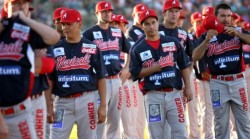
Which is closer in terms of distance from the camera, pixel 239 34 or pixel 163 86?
pixel 163 86

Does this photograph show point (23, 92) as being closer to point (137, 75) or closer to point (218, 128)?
point (137, 75)

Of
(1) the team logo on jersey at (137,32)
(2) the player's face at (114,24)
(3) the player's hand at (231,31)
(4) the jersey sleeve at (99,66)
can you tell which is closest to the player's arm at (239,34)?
(3) the player's hand at (231,31)

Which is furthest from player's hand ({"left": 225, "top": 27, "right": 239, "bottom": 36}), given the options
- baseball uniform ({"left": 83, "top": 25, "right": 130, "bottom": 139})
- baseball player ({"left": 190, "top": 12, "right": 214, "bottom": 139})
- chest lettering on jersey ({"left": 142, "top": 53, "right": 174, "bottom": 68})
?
baseball player ({"left": 190, "top": 12, "right": 214, "bottom": 139})

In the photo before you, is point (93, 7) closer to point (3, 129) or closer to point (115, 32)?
point (115, 32)

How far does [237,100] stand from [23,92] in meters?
4.50

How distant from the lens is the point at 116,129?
11.9m

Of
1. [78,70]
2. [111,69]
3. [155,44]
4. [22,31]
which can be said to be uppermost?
[22,31]

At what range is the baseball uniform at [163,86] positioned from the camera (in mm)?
10031

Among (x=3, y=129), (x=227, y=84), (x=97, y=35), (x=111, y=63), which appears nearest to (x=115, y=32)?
(x=97, y=35)

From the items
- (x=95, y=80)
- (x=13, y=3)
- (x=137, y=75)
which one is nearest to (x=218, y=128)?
(x=137, y=75)

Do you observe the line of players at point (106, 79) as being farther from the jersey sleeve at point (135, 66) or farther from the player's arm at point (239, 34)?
the player's arm at point (239, 34)

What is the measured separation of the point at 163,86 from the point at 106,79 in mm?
2010

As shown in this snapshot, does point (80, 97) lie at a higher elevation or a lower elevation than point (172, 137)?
higher

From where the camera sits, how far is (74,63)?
956 centimetres
